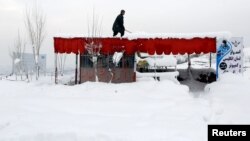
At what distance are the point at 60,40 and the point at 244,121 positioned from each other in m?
10.7

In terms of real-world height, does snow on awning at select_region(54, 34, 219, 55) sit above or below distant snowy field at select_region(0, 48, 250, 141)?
above

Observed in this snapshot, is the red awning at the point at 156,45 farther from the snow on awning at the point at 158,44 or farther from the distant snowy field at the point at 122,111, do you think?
the distant snowy field at the point at 122,111

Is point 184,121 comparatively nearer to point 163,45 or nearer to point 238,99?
point 238,99

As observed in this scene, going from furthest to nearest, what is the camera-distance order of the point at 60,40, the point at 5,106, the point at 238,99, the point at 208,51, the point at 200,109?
the point at 60,40 < the point at 208,51 < the point at 238,99 < the point at 5,106 < the point at 200,109

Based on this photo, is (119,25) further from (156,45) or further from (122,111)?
(122,111)

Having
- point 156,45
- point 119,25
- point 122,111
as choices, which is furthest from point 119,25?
point 122,111

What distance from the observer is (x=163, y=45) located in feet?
55.9

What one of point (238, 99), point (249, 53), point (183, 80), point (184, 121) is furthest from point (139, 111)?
point (249, 53)

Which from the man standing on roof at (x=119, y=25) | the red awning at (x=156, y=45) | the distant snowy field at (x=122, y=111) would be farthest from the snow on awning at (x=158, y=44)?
the distant snowy field at (x=122, y=111)

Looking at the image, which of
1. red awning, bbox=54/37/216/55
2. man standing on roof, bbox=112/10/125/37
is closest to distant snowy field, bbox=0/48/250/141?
red awning, bbox=54/37/216/55

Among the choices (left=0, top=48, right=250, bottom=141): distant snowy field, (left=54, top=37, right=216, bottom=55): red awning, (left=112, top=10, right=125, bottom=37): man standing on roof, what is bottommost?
(left=0, top=48, right=250, bottom=141): distant snowy field

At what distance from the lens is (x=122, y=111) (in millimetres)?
11859

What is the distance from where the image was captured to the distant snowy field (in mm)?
8836

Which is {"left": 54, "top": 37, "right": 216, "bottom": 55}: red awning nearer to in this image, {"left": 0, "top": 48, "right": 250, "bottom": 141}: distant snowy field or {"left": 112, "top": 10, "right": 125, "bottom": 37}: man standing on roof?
{"left": 112, "top": 10, "right": 125, "bottom": 37}: man standing on roof
